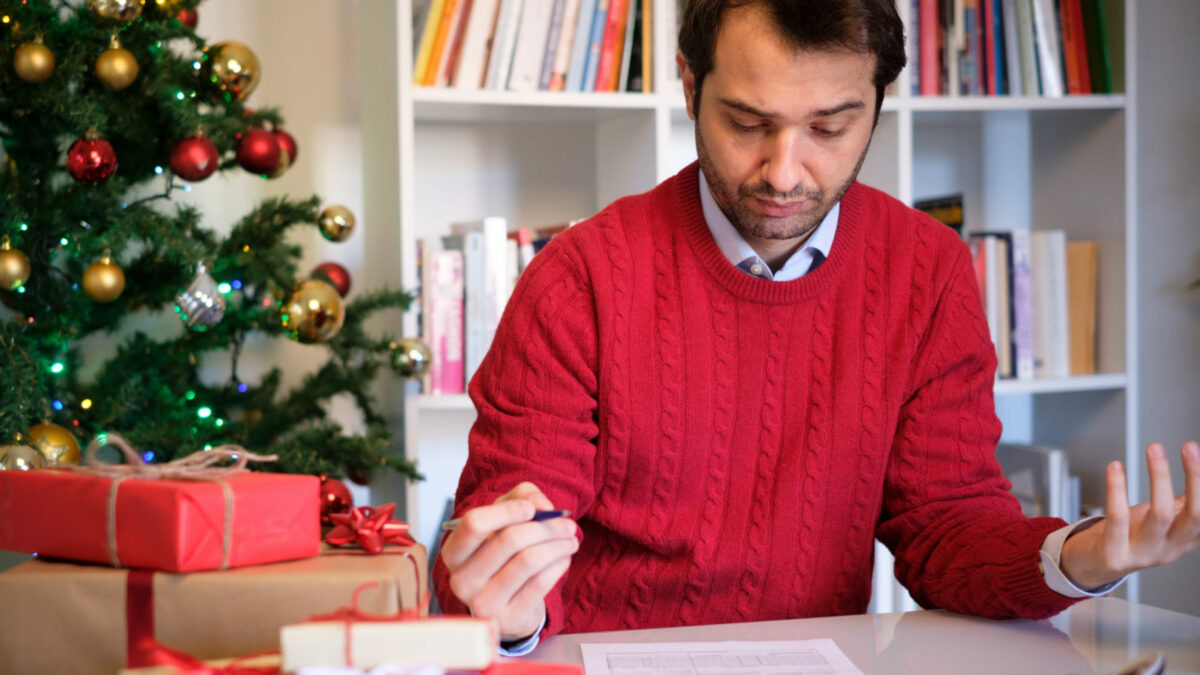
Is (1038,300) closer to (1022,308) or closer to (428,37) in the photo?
(1022,308)

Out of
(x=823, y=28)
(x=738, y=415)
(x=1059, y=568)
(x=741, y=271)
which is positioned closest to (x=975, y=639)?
(x=1059, y=568)

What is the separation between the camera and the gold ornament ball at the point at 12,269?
4.50 ft

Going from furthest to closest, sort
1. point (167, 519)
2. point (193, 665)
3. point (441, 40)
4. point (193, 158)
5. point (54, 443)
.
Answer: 1. point (441, 40)
2. point (193, 158)
3. point (54, 443)
4. point (167, 519)
5. point (193, 665)

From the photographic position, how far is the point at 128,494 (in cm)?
74

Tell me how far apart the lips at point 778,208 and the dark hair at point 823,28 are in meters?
0.13

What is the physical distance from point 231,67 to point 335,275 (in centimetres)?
42

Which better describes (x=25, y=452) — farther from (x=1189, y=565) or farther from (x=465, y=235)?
(x=1189, y=565)

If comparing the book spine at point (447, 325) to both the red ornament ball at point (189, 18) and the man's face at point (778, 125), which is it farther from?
the man's face at point (778, 125)

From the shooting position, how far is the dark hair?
1.00m

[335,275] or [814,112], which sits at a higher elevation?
[814,112]

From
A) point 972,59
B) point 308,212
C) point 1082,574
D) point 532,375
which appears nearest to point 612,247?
point 532,375

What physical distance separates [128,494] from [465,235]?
1105 mm

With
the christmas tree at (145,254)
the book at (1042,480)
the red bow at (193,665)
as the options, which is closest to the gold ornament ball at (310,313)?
the christmas tree at (145,254)

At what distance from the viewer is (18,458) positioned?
1244 millimetres
